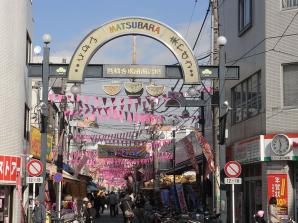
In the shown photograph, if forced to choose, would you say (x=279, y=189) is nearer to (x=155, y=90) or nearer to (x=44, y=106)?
(x=155, y=90)

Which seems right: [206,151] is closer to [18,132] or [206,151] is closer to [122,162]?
[18,132]

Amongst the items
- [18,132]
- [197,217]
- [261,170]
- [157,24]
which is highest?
[157,24]

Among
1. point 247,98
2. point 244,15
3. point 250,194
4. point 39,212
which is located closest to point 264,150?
point 250,194

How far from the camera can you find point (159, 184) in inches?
2076

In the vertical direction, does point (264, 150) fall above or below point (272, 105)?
below

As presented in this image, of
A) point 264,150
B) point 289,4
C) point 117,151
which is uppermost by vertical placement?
point 289,4

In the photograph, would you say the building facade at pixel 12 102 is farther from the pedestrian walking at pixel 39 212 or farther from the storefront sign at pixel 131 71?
the storefront sign at pixel 131 71

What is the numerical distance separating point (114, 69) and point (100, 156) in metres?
35.8

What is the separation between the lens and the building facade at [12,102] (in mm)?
21156

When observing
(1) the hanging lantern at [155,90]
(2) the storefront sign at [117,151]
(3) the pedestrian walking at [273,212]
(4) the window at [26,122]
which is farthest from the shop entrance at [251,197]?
(2) the storefront sign at [117,151]

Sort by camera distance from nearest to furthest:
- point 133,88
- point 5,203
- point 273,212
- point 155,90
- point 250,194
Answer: point 273,212, point 5,203, point 133,88, point 155,90, point 250,194

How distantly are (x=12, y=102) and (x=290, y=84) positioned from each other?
1038cm

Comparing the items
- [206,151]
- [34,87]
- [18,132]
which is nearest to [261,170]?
[206,151]

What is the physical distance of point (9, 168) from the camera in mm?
21469
